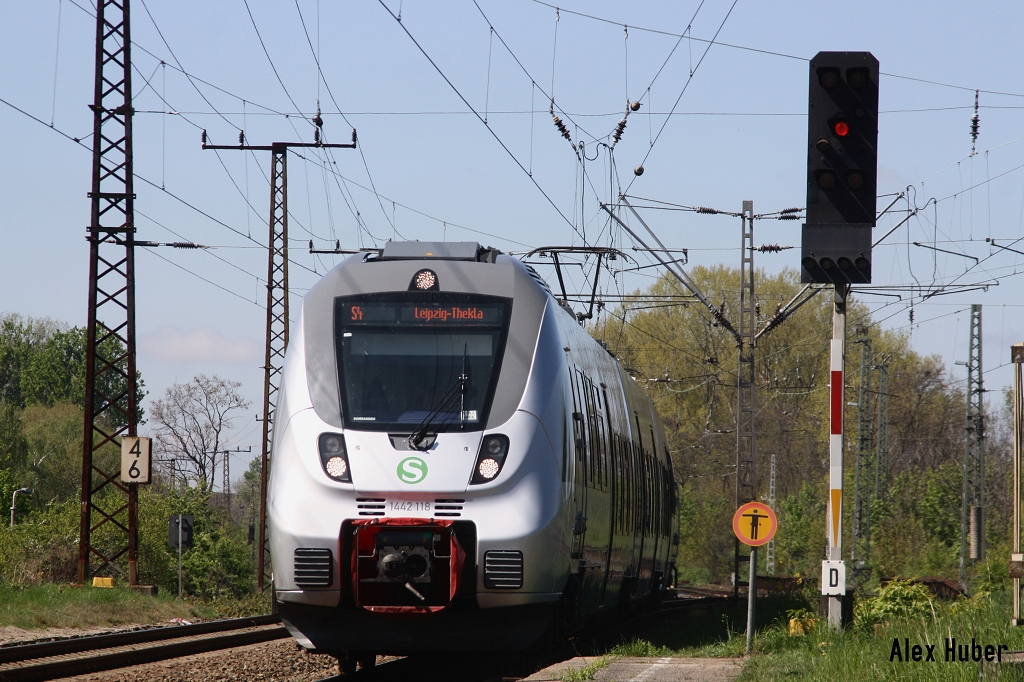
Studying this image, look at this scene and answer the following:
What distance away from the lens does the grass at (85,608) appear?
20000 millimetres

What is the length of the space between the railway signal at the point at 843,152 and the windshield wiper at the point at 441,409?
3.51 metres

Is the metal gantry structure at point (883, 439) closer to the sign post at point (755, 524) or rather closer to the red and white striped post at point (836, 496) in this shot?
the sign post at point (755, 524)

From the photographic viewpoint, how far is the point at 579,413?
12.3 meters

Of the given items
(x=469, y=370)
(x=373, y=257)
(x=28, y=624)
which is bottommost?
(x=28, y=624)

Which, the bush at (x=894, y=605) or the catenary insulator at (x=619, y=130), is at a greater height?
the catenary insulator at (x=619, y=130)

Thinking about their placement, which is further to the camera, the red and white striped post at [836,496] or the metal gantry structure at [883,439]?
the metal gantry structure at [883,439]

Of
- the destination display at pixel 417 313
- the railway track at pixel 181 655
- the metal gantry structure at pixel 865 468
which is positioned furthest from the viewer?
the metal gantry structure at pixel 865 468

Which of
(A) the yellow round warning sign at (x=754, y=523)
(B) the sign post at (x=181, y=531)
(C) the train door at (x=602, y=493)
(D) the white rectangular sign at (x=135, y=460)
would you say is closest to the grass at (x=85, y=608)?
(B) the sign post at (x=181, y=531)

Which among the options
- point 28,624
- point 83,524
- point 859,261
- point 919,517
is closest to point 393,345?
point 859,261

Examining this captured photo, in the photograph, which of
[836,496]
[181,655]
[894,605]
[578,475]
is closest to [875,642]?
[836,496]

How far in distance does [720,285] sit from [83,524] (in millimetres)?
40475

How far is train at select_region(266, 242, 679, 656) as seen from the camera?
10117 mm

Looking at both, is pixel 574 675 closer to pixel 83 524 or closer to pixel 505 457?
pixel 505 457

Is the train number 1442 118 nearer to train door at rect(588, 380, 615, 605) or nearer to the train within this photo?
the train
